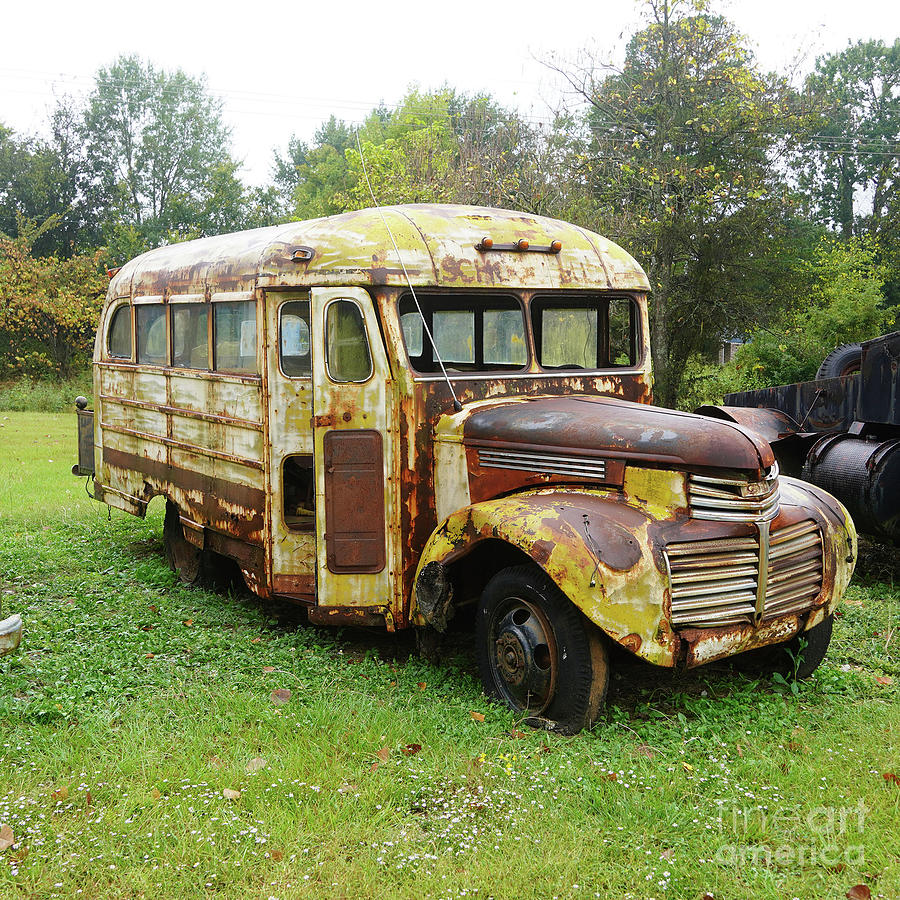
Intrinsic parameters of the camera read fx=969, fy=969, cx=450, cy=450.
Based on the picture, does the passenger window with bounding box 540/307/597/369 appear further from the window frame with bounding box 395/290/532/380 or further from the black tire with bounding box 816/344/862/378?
the black tire with bounding box 816/344/862/378

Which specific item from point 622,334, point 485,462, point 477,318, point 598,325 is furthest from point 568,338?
point 485,462

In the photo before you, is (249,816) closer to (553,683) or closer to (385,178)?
(553,683)

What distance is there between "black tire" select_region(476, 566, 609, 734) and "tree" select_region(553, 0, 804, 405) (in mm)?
14162

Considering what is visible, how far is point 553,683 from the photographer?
15.7 feet

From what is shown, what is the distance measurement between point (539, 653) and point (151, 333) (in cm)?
468

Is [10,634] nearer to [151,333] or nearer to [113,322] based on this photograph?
[151,333]

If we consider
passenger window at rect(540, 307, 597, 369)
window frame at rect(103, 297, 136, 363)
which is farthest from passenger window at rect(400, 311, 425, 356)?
window frame at rect(103, 297, 136, 363)

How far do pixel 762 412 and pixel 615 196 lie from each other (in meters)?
11.0

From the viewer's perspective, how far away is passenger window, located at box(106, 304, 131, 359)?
843cm

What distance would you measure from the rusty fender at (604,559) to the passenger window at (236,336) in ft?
7.35

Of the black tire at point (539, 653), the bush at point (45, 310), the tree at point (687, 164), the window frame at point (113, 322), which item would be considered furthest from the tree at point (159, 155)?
the black tire at point (539, 653)

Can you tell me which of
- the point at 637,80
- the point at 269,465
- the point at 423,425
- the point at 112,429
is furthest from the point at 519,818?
the point at 637,80

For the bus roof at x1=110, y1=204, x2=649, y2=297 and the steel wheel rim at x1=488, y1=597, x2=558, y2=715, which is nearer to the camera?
the steel wheel rim at x1=488, y1=597, x2=558, y2=715

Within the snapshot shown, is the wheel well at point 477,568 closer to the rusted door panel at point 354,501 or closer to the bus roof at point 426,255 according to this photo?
the rusted door panel at point 354,501
